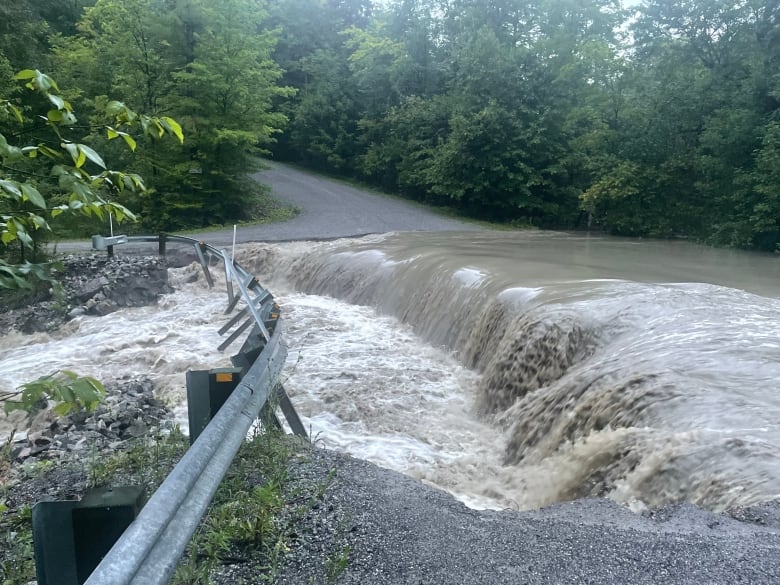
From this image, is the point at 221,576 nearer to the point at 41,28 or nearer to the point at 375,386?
the point at 375,386

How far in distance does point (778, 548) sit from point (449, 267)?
31.6 feet

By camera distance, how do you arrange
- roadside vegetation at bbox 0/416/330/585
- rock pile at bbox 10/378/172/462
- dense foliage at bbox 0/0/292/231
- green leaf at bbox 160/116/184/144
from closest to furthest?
green leaf at bbox 160/116/184/144, roadside vegetation at bbox 0/416/330/585, rock pile at bbox 10/378/172/462, dense foliage at bbox 0/0/292/231

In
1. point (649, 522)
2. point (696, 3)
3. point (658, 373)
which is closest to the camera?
point (649, 522)

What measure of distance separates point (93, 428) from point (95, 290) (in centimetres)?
792

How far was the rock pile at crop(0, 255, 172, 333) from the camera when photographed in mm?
12055

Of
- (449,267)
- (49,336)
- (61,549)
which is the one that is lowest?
(49,336)

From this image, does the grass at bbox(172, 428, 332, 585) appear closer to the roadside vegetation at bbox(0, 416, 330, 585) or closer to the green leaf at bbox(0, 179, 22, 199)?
the roadside vegetation at bbox(0, 416, 330, 585)

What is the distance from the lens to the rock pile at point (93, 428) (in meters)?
5.41

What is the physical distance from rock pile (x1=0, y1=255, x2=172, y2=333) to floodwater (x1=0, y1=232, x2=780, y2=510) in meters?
0.45

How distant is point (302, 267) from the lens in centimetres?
1602

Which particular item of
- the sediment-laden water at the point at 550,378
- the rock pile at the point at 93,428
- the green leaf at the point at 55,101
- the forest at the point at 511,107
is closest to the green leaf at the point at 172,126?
the green leaf at the point at 55,101

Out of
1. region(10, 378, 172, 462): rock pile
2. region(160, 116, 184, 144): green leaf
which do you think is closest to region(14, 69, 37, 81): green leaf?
region(160, 116, 184, 144): green leaf

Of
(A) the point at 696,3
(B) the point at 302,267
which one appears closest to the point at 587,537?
(B) the point at 302,267

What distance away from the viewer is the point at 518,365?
26.0ft
